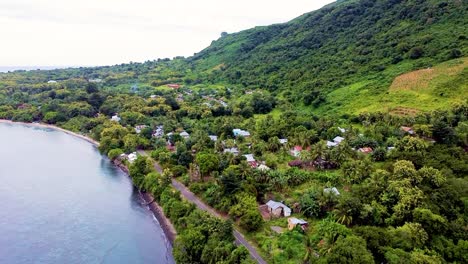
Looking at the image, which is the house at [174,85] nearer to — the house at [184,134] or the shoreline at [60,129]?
the shoreline at [60,129]

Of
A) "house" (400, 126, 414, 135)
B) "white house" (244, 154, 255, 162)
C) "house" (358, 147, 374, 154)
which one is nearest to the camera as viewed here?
"house" (358, 147, 374, 154)

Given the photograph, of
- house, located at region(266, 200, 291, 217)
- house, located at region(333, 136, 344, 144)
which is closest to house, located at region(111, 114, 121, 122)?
house, located at region(333, 136, 344, 144)

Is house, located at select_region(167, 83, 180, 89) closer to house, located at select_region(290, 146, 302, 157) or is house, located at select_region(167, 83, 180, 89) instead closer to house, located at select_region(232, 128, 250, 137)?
house, located at select_region(232, 128, 250, 137)

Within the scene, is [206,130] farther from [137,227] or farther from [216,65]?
[216,65]

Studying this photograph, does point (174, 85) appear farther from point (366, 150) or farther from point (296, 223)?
point (296, 223)

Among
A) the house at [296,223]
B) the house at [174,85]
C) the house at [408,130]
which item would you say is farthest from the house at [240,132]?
the house at [174,85]
